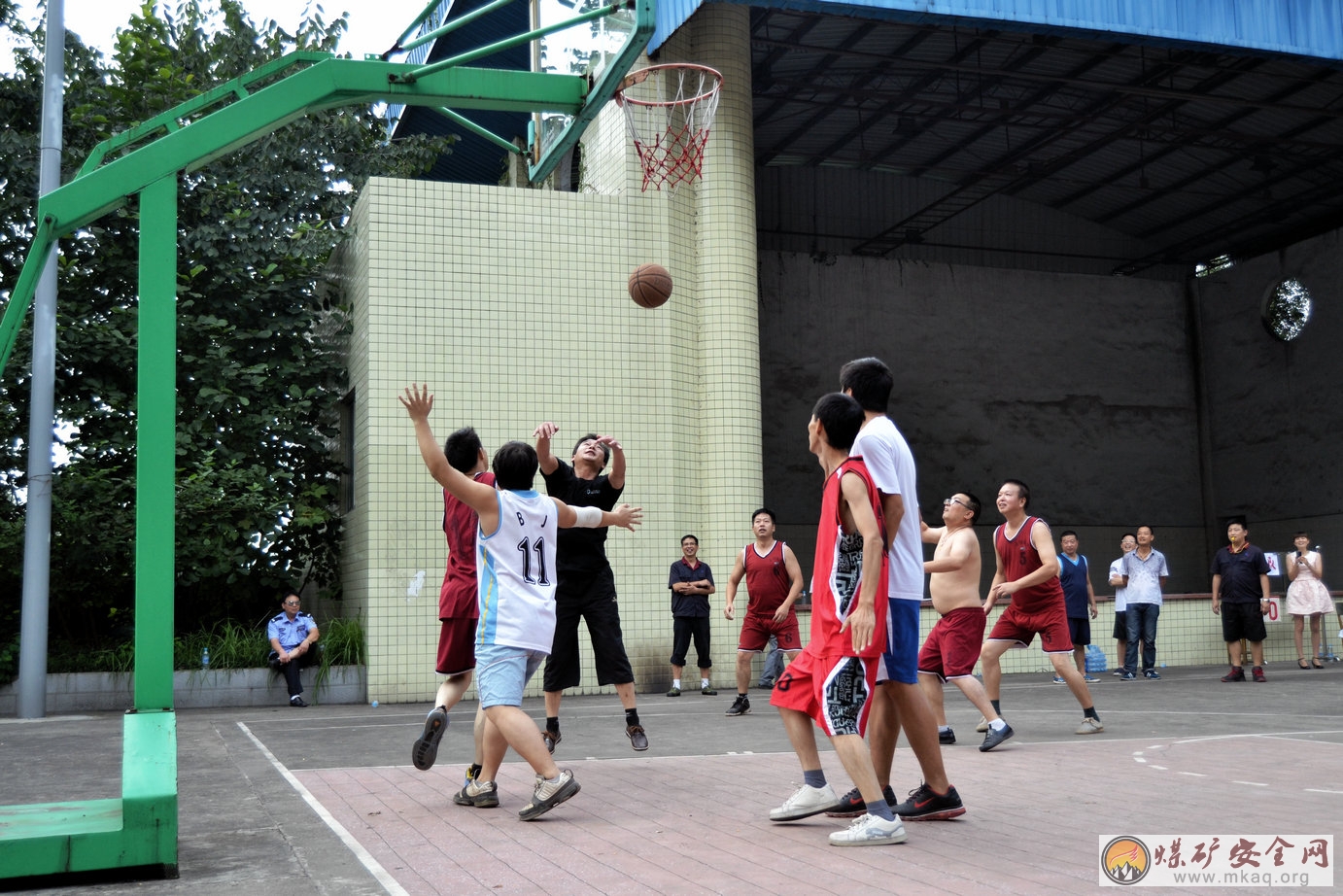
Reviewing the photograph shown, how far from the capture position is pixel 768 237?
106ft

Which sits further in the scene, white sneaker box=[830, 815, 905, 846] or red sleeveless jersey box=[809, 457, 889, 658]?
red sleeveless jersey box=[809, 457, 889, 658]

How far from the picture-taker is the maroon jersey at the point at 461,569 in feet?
24.9

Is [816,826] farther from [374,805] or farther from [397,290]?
[397,290]

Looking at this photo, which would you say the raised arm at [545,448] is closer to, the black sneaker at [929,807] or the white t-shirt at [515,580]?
the white t-shirt at [515,580]

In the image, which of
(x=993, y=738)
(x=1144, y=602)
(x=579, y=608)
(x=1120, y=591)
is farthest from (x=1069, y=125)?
(x=579, y=608)

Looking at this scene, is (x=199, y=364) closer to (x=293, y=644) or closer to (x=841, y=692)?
(x=293, y=644)

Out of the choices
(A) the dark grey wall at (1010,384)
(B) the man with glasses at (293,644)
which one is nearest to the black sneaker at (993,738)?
(B) the man with glasses at (293,644)

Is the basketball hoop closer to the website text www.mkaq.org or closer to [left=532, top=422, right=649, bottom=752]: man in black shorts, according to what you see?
[left=532, top=422, right=649, bottom=752]: man in black shorts

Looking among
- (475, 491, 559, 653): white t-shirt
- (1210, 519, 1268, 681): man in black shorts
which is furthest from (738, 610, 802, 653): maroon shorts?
(1210, 519, 1268, 681): man in black shorts

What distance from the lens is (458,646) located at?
755 centimetres

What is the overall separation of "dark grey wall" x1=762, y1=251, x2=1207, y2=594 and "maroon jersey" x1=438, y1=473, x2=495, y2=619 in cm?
2279

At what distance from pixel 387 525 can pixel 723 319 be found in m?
5.17

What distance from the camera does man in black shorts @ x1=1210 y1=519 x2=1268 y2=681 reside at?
1631 centimetres

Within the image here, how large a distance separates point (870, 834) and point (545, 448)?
3118 millimetres
